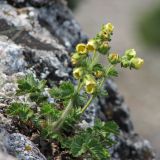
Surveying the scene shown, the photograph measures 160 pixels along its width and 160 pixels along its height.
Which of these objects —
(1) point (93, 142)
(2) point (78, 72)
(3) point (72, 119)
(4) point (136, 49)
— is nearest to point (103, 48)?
(2) point (78, 72)

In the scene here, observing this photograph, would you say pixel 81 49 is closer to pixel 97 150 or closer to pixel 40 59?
pixel 97 150

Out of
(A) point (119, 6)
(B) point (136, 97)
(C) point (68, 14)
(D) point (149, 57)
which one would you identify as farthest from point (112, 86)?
(A) point (119, 6)

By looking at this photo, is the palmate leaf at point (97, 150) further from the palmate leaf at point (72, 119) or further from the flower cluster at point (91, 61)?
the flower cluster at point (91, 61)

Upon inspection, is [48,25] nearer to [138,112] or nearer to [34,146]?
[34,146]

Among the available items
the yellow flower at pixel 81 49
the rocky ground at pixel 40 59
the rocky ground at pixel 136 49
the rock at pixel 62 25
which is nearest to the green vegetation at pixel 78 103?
the yellow flower at pixel 81 49

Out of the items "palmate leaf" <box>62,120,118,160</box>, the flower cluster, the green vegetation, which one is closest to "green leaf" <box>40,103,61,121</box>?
the green vegetation

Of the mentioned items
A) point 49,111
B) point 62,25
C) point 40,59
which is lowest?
point 49,111
